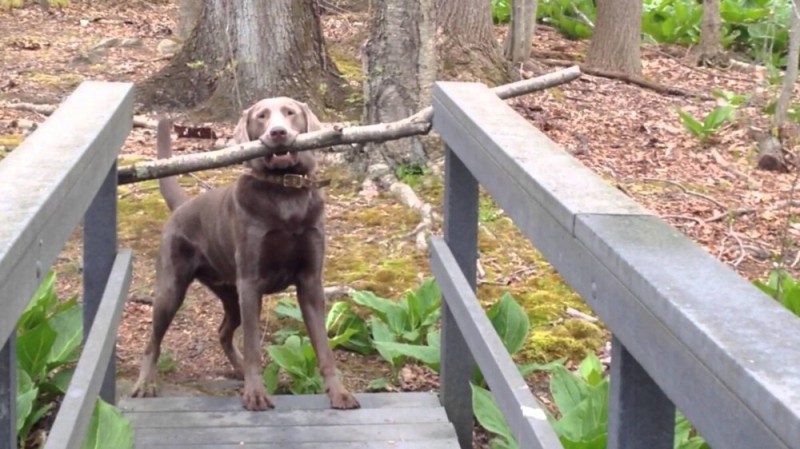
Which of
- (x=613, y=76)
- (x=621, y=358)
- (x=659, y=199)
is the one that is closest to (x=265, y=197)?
(x=621, y=358)

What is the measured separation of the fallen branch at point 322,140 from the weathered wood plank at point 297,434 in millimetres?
1015

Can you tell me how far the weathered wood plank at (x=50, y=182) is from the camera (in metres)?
2.02

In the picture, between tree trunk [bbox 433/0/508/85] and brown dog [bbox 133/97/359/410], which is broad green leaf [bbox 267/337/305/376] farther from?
tree trunk [bbox 433/0/508/85]

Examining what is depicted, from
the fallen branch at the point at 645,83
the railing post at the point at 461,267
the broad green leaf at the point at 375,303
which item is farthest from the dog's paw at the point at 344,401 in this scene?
the fallen branch at the point at 645,83

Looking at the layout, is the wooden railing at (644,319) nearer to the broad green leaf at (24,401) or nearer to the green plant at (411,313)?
the broad green leaf at (24,401)

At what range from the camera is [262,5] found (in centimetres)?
877

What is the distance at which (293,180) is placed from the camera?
181 inches

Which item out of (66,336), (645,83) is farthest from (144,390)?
(645,83)

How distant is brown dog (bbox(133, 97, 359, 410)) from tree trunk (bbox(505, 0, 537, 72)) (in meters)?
6.84

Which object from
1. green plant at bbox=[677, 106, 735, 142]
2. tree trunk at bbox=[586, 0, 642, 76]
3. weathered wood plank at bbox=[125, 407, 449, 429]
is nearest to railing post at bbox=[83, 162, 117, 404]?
weathered wood plank at bbox=[125, 407, 449, 429]

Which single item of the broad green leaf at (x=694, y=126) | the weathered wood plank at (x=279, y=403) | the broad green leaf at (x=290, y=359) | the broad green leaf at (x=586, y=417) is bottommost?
the broad green leaf at (x=694, y=126)

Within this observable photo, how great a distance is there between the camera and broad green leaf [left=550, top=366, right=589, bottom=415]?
4.10 m

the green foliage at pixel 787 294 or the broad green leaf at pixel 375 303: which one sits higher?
the green foliage at pixel 787 294

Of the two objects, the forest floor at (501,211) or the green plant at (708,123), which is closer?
the forest floor at (501,211)
